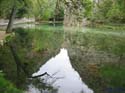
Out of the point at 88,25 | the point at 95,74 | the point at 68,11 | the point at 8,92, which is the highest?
the point at 68,11

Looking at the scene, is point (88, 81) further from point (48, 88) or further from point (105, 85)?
point (48, 88)

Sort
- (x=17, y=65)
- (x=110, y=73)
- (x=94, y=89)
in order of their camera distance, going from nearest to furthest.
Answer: (x=94, y=89)
(x=110, y=73)
(x=17, y=65)

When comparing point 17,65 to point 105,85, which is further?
point 17,65

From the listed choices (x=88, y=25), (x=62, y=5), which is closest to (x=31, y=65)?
(x=62, y=5)

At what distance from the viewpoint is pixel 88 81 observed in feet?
54.4

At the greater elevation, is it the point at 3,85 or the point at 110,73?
the point at 3,85

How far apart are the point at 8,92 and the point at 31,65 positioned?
11.4m

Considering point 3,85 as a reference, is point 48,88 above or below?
below

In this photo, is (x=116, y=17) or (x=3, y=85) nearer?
(x=3, y=85)

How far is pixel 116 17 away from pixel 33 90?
208 ft

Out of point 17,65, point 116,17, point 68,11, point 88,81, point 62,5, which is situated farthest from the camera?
point 116,17

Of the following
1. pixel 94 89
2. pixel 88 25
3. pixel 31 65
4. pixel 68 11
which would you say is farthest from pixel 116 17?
pixel 68 11

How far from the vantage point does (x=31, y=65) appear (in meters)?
20.7

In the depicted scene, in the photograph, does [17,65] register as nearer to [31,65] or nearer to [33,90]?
[31,65]
